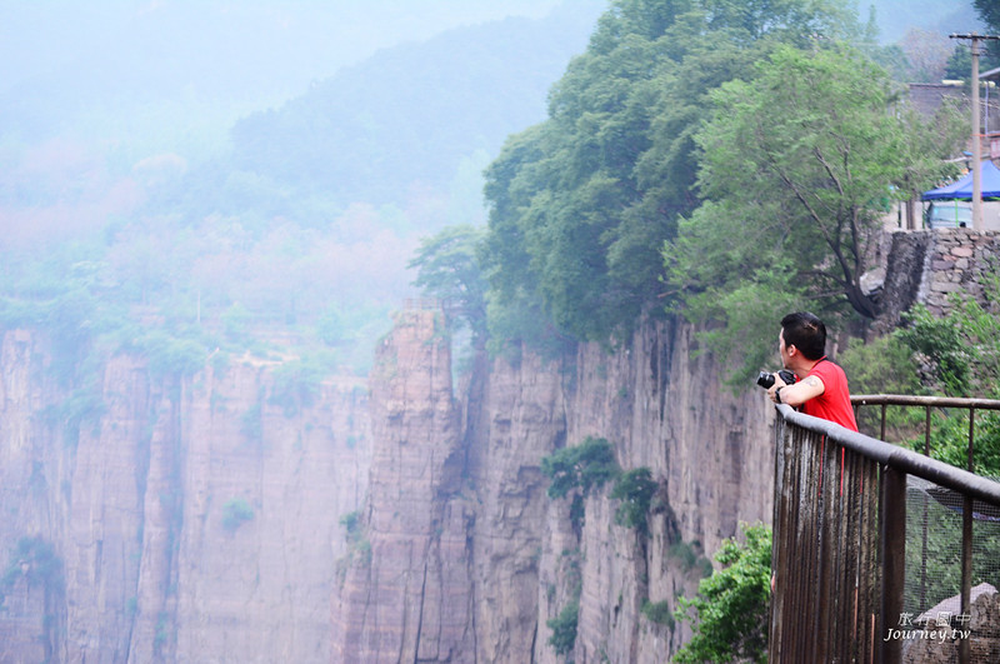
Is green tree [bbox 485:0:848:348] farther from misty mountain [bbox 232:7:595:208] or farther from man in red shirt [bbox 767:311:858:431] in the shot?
misty mountain [bbox 232:7:595:208]

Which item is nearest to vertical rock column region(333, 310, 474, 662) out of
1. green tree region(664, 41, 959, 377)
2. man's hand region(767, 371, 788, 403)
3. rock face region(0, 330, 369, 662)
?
rock face region(0, 330, 369, 662)

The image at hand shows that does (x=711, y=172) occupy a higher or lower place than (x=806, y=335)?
higher

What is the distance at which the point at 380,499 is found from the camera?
46.4m

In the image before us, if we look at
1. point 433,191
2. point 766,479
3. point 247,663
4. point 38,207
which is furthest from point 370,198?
point 766,479

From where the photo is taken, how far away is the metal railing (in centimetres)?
363

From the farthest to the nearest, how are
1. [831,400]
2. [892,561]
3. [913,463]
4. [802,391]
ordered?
[831,400]
[802,391]
[892,561]
[913,463]

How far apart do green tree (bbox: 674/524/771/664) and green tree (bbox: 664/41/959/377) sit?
15.1 feet

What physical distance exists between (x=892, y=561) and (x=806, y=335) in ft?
8.33

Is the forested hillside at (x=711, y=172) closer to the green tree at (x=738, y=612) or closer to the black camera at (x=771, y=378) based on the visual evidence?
the green tree at (x=738, y=612)

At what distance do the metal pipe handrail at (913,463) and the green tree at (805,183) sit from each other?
13.2 metres

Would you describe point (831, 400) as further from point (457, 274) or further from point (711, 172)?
point (457, 274)

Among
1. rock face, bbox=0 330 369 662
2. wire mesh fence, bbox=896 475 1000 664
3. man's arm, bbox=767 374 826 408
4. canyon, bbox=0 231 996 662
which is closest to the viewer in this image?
wire mesh fence, bbox=896 475 1000 664

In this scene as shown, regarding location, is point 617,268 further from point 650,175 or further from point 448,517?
Answer: point 448,517

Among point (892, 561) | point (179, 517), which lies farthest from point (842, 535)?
point (179, 517)
